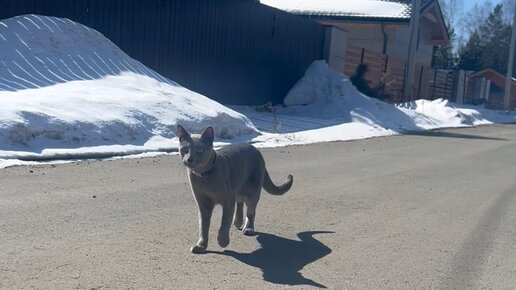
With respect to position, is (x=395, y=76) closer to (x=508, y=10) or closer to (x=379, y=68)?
(x=379, y=68)

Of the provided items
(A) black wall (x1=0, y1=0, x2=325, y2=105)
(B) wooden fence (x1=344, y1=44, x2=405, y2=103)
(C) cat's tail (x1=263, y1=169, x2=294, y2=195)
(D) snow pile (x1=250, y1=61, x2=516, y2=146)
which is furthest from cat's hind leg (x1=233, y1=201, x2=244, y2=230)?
(B) wooden fence (x1=344, y1=44, x2=405, y2=103)

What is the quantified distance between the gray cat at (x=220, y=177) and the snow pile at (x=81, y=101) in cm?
492

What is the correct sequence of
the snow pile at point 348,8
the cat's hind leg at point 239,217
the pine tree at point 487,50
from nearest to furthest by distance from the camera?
the cat's hind leg at point 239,217 < the snow pile at point 348,8 < the pine tree at point 487,50

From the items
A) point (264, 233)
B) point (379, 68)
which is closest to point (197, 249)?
point (264, 233)

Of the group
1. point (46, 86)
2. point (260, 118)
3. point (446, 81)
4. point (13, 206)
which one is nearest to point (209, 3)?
point (260, 118)

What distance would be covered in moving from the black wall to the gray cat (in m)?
10.8

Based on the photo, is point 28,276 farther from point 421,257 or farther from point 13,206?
point 421,257

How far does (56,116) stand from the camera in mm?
12688

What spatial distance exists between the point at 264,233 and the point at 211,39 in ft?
52.0

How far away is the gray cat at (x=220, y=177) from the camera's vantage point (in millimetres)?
6129

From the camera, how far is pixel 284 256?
22.2 ft

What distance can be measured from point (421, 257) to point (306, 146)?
10.3 m

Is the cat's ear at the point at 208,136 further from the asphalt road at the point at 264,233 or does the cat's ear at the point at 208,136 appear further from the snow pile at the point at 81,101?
the snow pile at the point at 81,101

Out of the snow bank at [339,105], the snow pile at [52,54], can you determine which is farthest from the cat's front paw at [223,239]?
the snow bank at [339,105]
